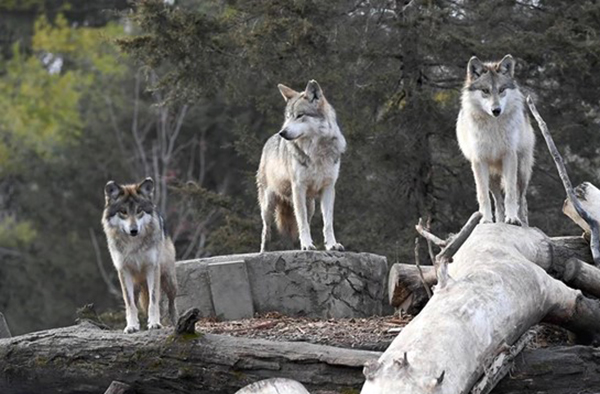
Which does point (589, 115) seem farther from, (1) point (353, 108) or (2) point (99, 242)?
(2) point (99, 242)

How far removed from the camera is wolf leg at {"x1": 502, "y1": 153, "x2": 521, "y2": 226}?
1302 cm

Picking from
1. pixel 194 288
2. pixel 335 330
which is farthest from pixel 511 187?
pixel 194 288

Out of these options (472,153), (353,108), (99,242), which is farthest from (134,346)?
(99,242)

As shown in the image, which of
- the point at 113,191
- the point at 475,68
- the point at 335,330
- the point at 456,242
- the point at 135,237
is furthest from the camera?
the point at 475,68

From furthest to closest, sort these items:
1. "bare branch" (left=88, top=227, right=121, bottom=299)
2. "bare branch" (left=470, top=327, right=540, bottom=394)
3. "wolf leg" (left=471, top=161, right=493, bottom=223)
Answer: "bare branch" (left=88, top=227, right=121, bottom=299) → "wolf leg" (left=471, top=161, right=493, bottom=223) → "bare branch" (left=470, top=327, right=540, bottom=394)

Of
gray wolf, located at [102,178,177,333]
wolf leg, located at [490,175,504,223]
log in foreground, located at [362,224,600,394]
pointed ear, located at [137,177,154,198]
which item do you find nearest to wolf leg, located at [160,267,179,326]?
gray wolf, located at [102,178,177,333]

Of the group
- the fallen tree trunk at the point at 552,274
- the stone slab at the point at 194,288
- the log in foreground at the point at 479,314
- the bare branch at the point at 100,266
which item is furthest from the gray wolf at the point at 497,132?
the bare branch at the point at 100,266

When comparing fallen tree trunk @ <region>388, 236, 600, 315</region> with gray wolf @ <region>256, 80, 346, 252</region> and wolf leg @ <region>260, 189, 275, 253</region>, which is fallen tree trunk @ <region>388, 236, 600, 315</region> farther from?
wolf leg @ <region>260, 189, 275, 253</region>

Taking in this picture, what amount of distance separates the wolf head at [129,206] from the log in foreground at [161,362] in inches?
55.6

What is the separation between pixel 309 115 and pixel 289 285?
193cm

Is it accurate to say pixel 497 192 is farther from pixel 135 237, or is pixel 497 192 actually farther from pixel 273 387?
pixel 273 387

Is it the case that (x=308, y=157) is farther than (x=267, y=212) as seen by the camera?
No

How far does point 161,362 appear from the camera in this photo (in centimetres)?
1118

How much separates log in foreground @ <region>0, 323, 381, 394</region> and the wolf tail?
4220 millimetres
